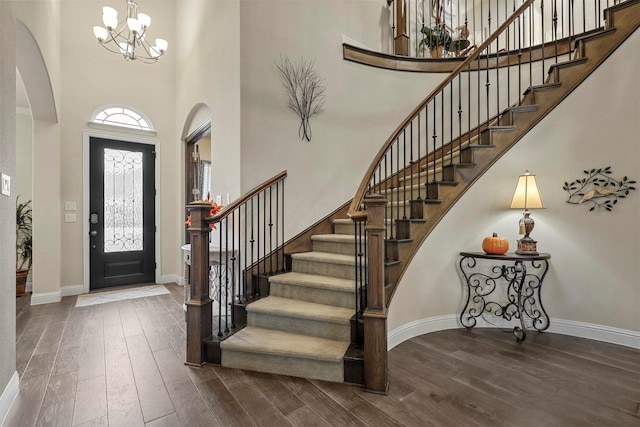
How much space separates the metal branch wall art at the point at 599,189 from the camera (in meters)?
2.72

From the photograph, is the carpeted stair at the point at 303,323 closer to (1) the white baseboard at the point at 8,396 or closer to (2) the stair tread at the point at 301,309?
(2) the stair tread at the point at 301,309

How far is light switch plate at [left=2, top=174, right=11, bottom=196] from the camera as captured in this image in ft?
5.99

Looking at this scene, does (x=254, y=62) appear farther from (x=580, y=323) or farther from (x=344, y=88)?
(x=580, y=323)

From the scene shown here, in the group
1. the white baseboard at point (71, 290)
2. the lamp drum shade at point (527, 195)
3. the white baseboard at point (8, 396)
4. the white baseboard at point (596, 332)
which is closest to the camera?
the white baseboard at point (8, 396)

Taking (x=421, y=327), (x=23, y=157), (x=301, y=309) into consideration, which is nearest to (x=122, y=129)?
(x=23, y=157)

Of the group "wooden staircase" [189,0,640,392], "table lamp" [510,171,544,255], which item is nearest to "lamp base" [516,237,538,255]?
"table lamp" [510,171,544,255]

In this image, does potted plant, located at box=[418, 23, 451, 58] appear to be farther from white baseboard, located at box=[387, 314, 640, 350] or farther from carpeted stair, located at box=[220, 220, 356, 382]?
white baseboard, located at box=[387, 314, 640, 350]

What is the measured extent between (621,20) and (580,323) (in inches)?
110

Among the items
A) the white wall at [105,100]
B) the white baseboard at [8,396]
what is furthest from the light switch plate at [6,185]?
the white wall at [105,100]

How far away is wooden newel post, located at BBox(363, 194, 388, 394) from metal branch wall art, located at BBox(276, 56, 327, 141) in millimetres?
1859

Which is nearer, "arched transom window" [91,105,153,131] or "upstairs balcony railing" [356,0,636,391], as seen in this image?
"upstairs balcony railing" [356,0,636,391]

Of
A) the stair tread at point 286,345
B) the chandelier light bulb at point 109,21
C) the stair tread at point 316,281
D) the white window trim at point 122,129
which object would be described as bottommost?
the stair tread at point 286,345

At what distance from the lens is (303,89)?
11.9ft

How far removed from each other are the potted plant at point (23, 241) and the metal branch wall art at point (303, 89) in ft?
14.2
